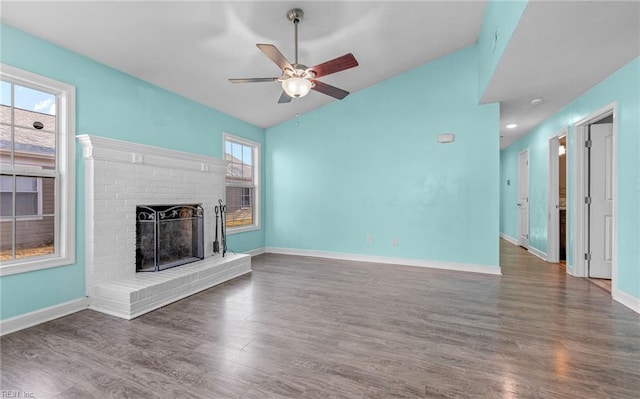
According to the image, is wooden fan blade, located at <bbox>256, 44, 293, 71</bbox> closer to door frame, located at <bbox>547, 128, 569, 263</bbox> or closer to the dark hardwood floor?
the dark hardwood floor

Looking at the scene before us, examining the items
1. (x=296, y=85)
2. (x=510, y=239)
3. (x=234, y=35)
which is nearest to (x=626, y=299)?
(x=296, y=85)

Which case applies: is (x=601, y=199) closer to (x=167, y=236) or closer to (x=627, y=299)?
(x=627, y=299)

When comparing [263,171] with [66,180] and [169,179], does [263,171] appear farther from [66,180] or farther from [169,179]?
[66,180]

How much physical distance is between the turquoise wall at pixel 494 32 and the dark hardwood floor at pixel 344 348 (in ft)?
8.40

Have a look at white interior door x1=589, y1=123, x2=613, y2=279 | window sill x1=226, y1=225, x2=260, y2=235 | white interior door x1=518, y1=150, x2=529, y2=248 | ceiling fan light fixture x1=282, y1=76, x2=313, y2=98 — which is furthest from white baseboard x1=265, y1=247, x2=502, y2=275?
ceiling fan light fixture x1=282, y1=76, x2=313, y2=98

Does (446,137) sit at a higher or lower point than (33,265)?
higher

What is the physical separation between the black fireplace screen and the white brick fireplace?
11 centimetres

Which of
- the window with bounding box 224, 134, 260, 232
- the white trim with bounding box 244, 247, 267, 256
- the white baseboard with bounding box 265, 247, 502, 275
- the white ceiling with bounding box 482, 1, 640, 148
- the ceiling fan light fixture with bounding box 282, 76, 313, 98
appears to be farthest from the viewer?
the white trim with bounding box 244, 247, 267, 256

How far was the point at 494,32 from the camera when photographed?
3137 mm

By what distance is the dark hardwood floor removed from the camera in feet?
5.68

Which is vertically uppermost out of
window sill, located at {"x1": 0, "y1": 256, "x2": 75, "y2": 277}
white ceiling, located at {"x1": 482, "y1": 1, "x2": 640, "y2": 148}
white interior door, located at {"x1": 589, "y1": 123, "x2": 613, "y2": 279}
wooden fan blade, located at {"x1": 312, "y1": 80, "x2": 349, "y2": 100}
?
white ceiling, located at {"x1": 482, "y1": 1, "x2": 640, "y2": 148}

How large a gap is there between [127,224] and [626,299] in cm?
542

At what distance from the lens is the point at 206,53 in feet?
10.8

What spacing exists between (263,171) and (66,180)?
11.1 ft
